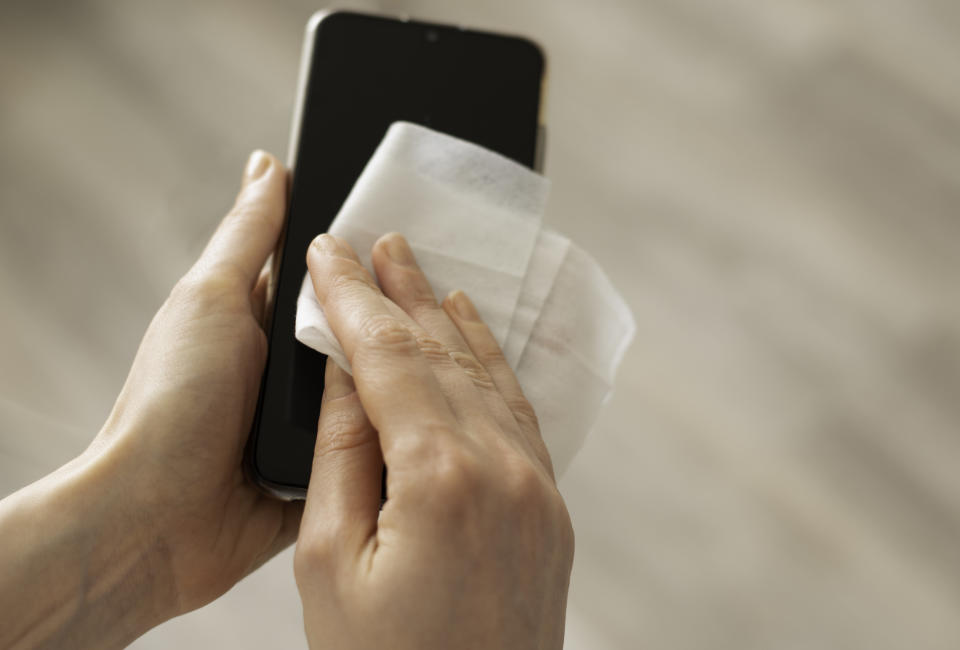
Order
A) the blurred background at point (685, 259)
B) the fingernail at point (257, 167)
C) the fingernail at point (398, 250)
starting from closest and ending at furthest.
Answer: the fingernail at point (398, 250) → the fingernail at point (257, 167) → the blurred background at point (685, 259)

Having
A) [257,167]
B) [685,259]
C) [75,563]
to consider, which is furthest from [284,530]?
[685,259]

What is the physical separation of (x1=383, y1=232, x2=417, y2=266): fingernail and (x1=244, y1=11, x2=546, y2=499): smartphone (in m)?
0.08

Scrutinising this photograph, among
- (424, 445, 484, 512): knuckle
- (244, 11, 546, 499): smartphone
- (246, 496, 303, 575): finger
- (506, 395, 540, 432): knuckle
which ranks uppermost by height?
(244, 11, 546, 499): smartphone

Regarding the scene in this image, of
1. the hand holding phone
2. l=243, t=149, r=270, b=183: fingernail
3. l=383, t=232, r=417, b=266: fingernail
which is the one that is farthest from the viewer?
l=243, t=149, r=270, b=183: fingernail

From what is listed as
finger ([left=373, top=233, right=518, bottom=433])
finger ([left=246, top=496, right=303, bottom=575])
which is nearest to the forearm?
finger ([left=246, top=496, right=303, bottom=575])

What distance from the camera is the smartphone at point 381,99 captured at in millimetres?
483

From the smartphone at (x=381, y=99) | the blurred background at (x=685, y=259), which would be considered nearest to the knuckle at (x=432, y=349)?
the smartphone at (x=381, y=99)

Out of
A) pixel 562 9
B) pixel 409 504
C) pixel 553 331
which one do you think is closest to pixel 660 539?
pixel 553 331

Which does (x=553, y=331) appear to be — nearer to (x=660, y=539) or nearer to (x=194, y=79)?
(x=660, y=539)

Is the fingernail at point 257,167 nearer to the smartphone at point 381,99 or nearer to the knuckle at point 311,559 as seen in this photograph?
the smartphone at point 381,99

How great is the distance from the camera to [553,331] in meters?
0.43

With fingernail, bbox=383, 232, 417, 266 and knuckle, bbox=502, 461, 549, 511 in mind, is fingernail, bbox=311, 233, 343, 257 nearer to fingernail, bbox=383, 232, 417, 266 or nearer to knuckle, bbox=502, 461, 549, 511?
fingernail, bbox=383, 232, 417, 266

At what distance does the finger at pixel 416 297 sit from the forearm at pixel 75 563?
18cm

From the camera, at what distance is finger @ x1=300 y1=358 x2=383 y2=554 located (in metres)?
0.31
